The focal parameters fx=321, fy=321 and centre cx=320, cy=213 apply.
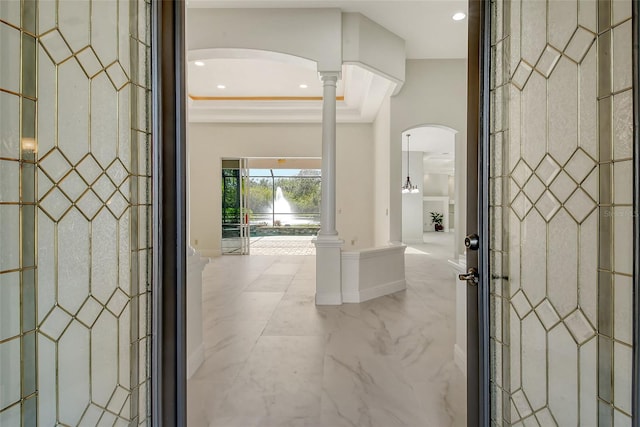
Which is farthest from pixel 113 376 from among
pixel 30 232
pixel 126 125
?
pixel 126 125

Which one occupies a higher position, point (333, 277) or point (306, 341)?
point (333, 277)

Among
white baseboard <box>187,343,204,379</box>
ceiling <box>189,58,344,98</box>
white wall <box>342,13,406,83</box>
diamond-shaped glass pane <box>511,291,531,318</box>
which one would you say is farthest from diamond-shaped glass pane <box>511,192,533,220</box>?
ceiling <box>189,58,344,98</box>

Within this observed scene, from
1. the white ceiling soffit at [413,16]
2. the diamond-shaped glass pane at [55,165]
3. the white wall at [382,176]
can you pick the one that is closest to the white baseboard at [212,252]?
the white wall at [382,176]

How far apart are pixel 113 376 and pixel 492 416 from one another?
1348 millimetres

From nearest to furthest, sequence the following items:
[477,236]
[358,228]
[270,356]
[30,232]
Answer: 1. [30,232]
2. [477,236]
3. [270,356]
4. [358,228]

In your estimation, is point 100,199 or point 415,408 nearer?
point 100,199

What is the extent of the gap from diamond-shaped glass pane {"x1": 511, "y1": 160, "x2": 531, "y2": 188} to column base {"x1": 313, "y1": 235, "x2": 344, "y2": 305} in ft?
8.65

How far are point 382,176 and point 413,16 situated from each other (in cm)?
268

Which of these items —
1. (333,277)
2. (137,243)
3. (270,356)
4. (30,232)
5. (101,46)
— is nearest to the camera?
(30,232)

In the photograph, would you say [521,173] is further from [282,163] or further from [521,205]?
[282,163]

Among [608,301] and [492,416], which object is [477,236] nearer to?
[608,301]

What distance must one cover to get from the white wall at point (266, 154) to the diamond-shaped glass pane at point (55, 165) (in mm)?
6557

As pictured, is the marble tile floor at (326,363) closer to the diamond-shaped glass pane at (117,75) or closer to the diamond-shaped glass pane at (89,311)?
the diamond-shaped glass pane at (89,311)

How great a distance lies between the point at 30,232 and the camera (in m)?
0.77
